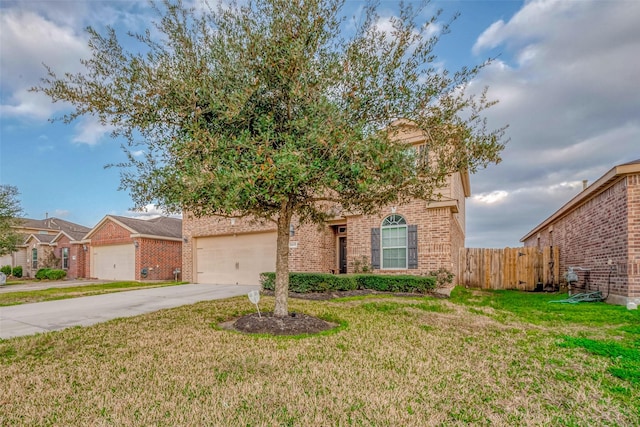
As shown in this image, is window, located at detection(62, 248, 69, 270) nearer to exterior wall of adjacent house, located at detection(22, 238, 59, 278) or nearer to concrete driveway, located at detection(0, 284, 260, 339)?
exterior wall of adjacent house, located at detection(22, 238, 59, 278)

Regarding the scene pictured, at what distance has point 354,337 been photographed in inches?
217

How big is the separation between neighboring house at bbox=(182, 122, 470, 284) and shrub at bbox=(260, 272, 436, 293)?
1105 millimetres

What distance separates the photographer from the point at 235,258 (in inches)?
610

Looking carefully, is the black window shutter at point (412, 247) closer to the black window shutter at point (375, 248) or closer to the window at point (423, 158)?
the black window shutter at point (375, 248)

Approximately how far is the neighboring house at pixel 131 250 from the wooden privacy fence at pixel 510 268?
1601 centimetres

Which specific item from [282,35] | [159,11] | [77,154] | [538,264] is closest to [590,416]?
[282,35]

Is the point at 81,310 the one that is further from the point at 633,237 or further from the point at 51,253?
the point at 51,253

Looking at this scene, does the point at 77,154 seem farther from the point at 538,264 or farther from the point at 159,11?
the point at 538,264

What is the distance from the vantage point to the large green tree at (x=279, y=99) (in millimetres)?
4785

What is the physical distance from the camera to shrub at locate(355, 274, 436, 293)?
1053 cm

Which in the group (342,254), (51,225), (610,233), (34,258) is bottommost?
(34,258)

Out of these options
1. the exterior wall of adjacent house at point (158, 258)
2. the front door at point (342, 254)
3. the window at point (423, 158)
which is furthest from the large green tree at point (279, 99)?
the exterior wall of adjacent house at point (158, 258)

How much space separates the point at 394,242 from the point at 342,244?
8.70 feet

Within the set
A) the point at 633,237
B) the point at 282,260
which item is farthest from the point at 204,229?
the point at 633,237
